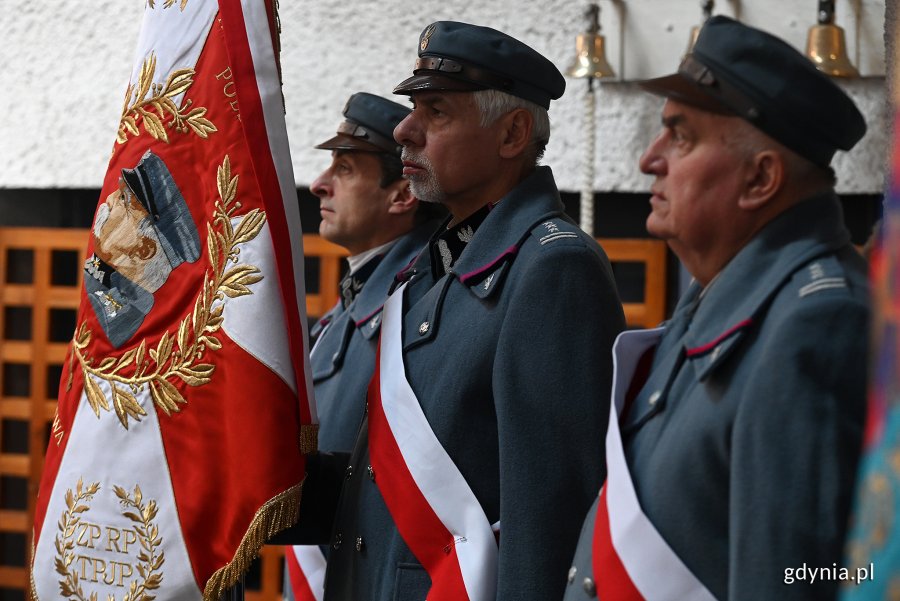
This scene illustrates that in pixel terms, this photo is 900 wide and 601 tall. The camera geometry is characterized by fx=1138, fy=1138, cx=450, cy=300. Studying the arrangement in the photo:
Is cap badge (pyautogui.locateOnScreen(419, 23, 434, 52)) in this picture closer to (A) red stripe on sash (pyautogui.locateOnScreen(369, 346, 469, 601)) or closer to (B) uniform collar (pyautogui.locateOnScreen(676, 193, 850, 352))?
(A) red stripe on sash (pyautogui.locateOnScreen(369, 346, 469, 601))

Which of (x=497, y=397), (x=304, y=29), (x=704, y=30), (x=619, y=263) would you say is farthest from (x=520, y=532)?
(x=304, y=29)

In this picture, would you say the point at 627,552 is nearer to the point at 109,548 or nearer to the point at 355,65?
the point at 109,548

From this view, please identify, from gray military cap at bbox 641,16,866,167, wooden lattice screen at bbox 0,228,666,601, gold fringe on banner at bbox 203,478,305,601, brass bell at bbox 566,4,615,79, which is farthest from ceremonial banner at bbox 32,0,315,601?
wooden lattice screen at bbox 0,228,666,601

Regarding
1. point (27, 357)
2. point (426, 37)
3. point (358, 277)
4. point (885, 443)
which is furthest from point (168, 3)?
point (27, 357)

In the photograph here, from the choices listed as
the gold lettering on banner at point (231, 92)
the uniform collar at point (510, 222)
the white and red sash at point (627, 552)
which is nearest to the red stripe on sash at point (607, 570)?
the white and red sash at point (627, 552)

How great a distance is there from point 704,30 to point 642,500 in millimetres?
537

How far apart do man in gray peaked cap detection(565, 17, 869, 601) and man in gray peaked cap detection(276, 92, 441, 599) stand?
119 cm

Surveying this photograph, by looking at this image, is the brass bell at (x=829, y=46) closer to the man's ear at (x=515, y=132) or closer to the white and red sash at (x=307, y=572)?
the man's ear at (x=515, y=132)

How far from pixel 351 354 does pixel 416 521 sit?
2.55 feet

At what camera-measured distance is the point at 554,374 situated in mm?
1570

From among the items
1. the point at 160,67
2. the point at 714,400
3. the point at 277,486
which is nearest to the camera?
the point at 714,400

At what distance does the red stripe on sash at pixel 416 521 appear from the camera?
1647mm

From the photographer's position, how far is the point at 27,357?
430cm

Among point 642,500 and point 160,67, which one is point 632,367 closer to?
point 642,500
